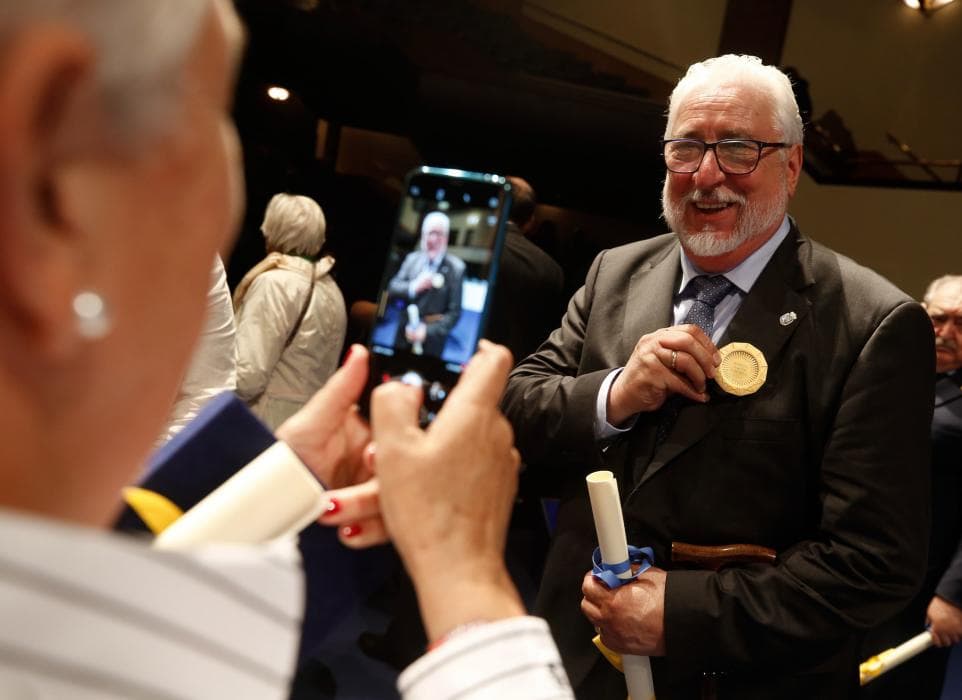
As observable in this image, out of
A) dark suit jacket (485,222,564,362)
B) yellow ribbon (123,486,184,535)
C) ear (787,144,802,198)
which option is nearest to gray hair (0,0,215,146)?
yellow ribbon (123,486,184,535)

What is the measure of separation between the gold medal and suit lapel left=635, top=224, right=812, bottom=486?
26 millimetres

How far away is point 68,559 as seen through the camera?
35cm

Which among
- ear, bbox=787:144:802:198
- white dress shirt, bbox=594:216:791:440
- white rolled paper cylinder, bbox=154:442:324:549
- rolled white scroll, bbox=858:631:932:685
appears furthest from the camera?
rolled white scroll, bbox=858:631:932:685

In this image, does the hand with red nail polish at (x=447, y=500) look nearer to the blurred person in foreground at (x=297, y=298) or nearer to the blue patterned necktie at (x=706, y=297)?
the blue patterned necktie at (x=706, y=297)

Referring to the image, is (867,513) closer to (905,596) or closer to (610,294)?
(905,596)

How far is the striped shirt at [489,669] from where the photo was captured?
56 cm

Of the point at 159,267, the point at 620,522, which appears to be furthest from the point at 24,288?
the point at 620,522

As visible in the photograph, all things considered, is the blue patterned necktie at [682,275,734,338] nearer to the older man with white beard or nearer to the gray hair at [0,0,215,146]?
the older man with white beard

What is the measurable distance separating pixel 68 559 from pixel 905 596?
4.43ft

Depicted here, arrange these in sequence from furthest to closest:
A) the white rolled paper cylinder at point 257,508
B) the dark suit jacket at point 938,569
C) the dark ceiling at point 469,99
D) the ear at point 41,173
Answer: the dark ceiling at point 469,99
the dark suit jacket at point 938,569
the white rolled paper cylinder at point 257,508
the ear at point 41,173

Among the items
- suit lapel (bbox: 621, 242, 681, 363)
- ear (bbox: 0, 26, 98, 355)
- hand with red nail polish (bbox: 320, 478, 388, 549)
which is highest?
ear (bbox: 0, 26, 98, 355)

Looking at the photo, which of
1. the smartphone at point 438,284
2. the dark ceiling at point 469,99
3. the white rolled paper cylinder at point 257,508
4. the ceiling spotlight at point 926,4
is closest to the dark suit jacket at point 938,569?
the smartphone at point 438,284

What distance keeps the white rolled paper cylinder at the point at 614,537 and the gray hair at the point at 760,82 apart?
736 mm

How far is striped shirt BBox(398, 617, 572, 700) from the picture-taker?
1.85 feet
